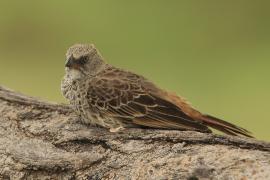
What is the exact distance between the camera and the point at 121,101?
4676 mm

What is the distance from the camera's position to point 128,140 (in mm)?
4250

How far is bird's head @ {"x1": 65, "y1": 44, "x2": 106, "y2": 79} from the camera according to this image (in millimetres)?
4844

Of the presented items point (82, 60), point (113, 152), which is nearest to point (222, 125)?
point (113, 152)

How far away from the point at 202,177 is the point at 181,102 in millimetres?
966

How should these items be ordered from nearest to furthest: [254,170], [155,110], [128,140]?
1. [254,170]
2. [128,140]
3. [155,110]

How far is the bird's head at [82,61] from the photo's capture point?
4844 mm

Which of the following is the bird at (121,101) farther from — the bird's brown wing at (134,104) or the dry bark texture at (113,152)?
the dry bark texture at (113,152)

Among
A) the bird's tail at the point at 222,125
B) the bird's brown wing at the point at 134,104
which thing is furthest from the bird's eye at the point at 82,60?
the bird's tail at the point at 222,125

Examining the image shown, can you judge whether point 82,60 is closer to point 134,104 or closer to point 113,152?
point 134,104

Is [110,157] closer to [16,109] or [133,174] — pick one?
[133,174]

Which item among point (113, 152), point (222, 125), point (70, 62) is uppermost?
point (70, 62)

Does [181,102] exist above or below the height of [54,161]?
above

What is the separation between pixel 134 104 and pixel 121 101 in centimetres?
8

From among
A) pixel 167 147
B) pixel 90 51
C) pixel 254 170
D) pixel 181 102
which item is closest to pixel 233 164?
pixel 254 170
